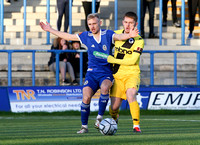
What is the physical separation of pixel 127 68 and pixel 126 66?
0.03 meters

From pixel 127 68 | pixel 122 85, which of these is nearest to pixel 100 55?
pixel 127 68

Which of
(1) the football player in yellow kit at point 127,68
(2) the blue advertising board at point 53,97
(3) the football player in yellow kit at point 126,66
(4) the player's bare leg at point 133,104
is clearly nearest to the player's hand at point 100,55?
(3) the football player in yellow kit at point 126,66

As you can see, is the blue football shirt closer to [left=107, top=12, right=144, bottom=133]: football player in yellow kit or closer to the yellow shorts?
[left=107, top=12, right=144, bottom=133]: football player in yellow kit

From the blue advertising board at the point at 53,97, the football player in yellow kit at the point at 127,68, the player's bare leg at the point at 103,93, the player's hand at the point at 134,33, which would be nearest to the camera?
the player's hand at the point at 134,33

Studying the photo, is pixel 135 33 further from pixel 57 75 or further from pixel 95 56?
pixel 57 75

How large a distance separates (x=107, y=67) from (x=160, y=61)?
21.3ft

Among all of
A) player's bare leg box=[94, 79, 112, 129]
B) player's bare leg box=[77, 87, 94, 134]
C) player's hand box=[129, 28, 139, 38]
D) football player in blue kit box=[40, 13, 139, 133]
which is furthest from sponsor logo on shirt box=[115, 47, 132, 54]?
player's bare leg box=[77, 87, 94, 134]

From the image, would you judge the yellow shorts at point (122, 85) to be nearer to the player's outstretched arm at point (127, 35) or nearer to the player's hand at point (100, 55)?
the player's hand at point (100, 55)

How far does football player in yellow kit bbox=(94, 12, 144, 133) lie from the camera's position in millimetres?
8363

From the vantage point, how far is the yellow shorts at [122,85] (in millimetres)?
8391

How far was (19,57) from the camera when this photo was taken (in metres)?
14.7

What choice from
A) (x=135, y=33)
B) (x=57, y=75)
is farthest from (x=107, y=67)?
(x=57, y=75)

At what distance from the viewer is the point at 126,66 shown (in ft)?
27.9

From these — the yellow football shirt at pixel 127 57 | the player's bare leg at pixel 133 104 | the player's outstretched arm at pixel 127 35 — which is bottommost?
the player's bare leg at pixel 133 104
